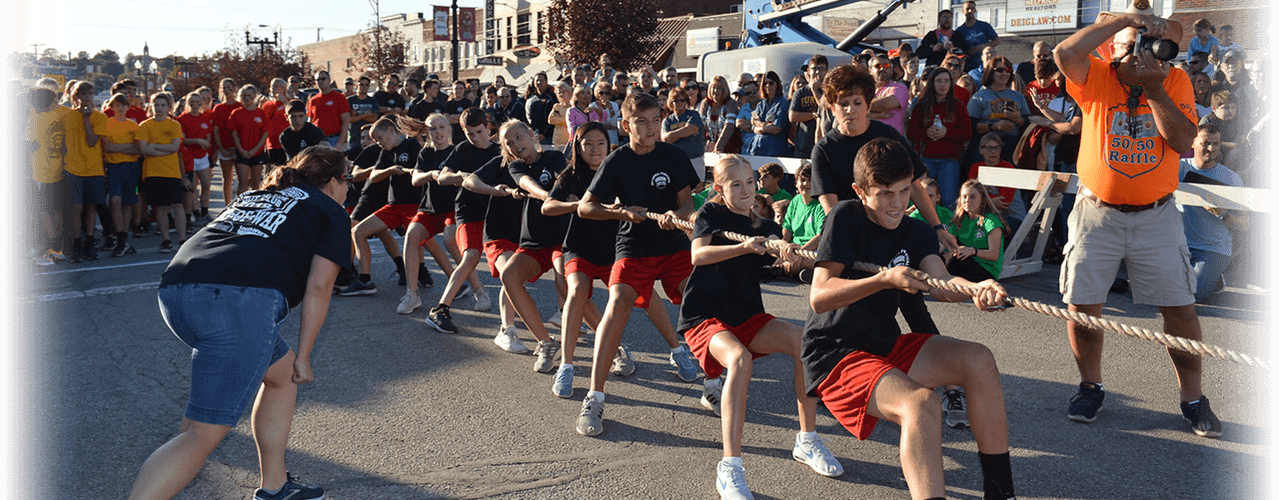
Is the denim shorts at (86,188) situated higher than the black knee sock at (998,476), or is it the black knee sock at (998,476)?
the denim shorts at (86,188)

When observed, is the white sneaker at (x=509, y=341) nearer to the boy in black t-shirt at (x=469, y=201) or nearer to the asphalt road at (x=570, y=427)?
the asphalt road at (x=570, y=427)

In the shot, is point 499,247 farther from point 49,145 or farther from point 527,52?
point 527,52

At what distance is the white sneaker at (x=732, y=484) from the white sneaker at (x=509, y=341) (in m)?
2.66

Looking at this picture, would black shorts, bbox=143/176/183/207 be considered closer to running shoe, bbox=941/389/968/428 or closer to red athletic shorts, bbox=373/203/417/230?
red athletic shorts, bbox=373/203/417/230

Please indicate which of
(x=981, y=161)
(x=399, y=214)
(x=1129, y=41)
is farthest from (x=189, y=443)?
(x=981, y=161)

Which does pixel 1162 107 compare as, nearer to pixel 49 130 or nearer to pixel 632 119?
pixel 632 119

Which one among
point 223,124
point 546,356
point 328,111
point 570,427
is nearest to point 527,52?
point 328,111

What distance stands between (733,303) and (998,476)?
1.38 metres

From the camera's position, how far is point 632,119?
510cm

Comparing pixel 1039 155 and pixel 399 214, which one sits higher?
pixel 1039 155

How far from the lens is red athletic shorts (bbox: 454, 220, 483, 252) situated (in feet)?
22.9

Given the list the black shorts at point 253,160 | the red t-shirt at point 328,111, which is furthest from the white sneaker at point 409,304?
the red t-shirt at point 328,111

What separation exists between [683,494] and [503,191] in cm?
286

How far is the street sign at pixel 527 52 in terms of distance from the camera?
49662mm
